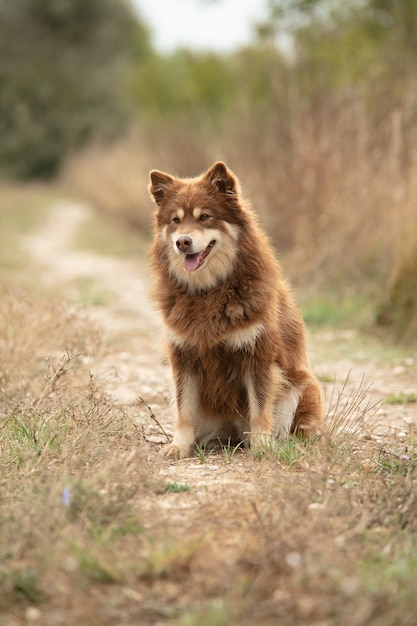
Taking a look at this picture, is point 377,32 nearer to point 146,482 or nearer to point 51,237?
point 51,237

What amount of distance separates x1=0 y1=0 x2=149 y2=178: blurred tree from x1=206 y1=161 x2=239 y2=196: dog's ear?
31368 millimetres

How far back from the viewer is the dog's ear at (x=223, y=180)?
4.78 meters

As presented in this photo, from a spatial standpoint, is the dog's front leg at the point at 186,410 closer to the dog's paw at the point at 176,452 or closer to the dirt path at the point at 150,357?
the dog's paw at the point at 176,452

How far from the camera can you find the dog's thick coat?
4.62 metres

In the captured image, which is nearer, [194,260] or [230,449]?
[194,260]

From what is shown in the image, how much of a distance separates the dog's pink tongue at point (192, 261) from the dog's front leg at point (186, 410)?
70 centimetres

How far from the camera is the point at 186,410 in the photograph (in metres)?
4.89

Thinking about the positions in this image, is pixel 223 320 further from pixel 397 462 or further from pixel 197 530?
pixel 197 530

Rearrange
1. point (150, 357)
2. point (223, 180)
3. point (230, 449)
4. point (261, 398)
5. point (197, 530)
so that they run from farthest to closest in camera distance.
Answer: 1. point (150, 357)
2. point (230, 449)
3. point (223, 180)
4. point (261, 398)
5. point (197, 530)

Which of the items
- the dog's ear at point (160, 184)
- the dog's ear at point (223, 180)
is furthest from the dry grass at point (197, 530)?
the dog's ear at point (223, 180)

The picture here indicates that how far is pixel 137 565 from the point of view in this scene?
3.02m

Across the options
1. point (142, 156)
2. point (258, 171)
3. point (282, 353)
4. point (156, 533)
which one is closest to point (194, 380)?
point (282, 353)

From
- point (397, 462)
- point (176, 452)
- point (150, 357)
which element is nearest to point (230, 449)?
point (176, 452)

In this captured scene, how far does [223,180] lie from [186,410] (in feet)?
4.91
